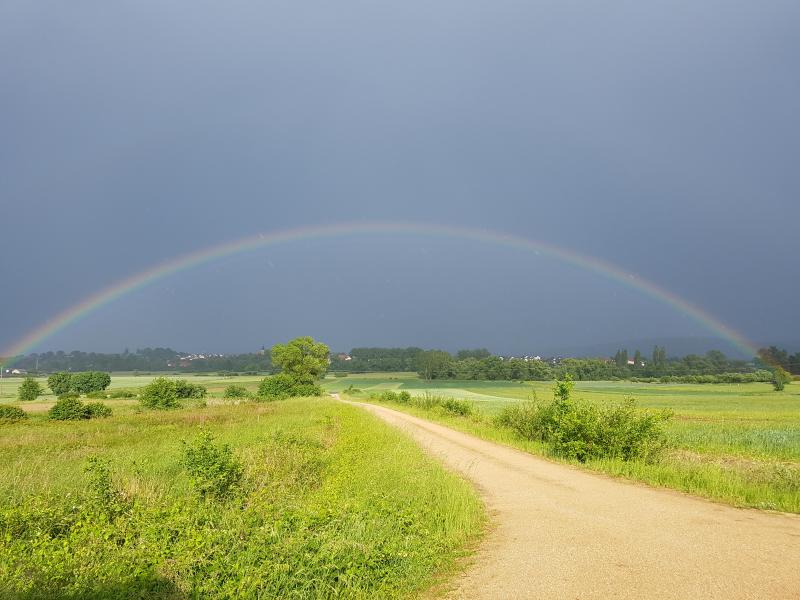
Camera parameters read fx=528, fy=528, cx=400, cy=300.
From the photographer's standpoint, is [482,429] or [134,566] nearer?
[134,566]

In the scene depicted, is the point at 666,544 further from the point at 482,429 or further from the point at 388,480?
the point at 482,429

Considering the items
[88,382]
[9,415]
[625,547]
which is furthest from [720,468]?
[88,382]

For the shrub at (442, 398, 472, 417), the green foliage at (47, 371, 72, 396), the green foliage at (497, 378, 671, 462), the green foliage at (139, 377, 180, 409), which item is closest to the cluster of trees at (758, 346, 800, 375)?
the shrub at (442, 398, 472, 417)

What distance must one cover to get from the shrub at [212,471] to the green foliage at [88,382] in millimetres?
96956

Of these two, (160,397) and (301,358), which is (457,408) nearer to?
(160,397)

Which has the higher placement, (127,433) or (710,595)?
(710,595)

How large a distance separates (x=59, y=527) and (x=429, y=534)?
20.6 feet

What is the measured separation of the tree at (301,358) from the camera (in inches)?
4114

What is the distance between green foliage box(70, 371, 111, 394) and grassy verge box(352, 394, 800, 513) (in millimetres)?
91354

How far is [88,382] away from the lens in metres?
97.0

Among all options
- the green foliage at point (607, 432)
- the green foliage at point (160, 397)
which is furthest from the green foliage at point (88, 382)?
the green foliage at point (607, 432)

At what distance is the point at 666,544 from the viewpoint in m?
8.05

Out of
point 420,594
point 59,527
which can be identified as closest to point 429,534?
point 420,594

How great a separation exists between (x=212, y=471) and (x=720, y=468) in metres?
13.7
